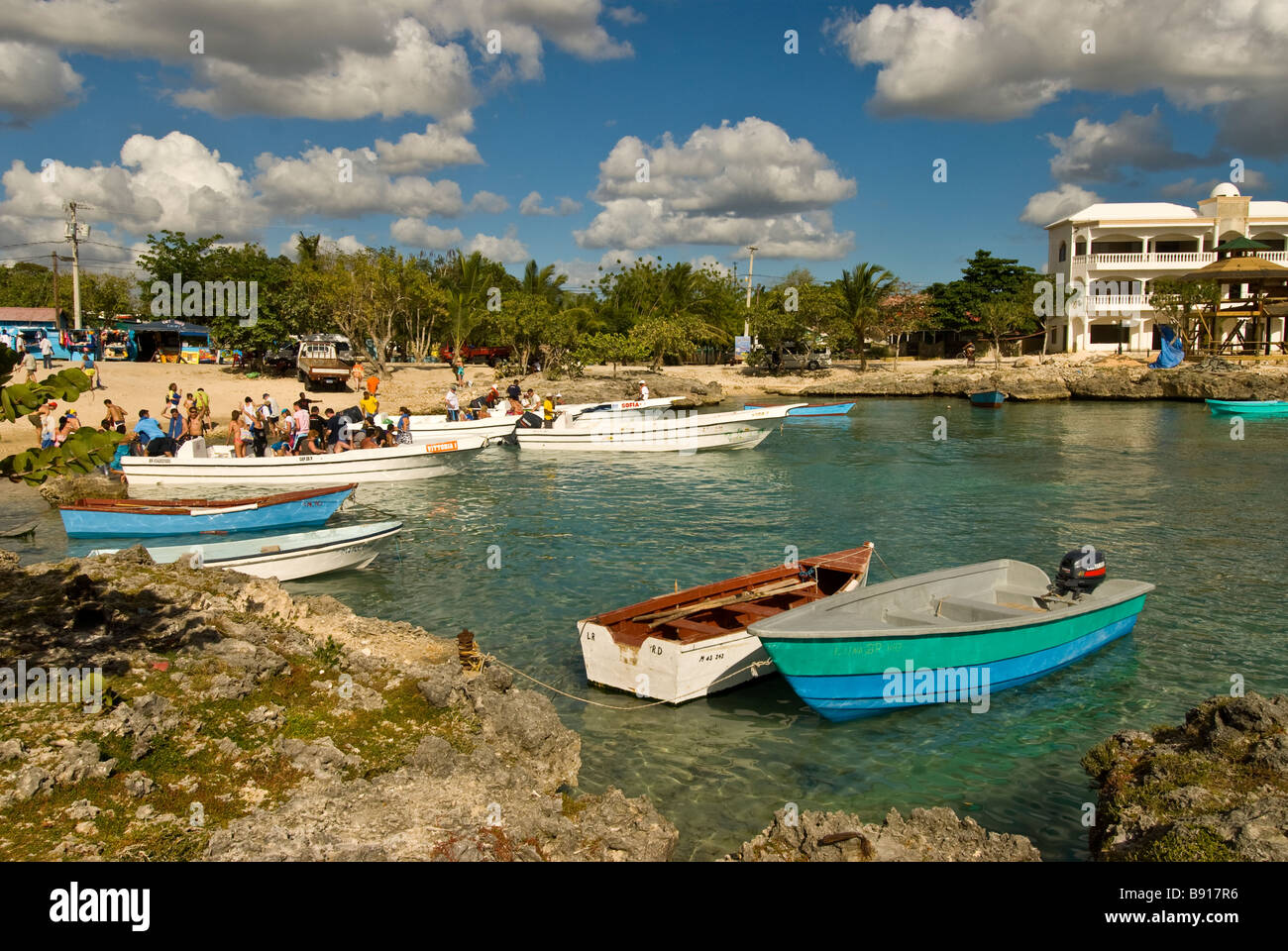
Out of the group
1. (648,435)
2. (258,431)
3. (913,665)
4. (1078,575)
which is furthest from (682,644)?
(648,435)

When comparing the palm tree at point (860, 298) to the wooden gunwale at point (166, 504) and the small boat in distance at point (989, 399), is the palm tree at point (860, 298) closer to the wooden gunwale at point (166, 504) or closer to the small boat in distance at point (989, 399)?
the small boat in distance at point (989, 399)

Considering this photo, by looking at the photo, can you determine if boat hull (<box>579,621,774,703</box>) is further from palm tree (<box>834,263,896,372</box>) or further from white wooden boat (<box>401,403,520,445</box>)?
palm tree (<box>834,263,896,372</box>)

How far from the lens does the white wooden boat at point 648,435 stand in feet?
104

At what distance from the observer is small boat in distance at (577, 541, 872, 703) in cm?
995

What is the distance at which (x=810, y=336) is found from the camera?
66.4 m

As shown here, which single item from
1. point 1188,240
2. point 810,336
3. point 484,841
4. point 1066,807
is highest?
point 1188,240

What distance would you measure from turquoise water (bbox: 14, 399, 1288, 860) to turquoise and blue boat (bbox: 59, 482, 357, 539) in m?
1.30

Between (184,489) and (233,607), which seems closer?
(233,607)

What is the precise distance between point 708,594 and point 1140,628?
6.40m

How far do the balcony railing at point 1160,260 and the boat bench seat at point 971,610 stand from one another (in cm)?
6126

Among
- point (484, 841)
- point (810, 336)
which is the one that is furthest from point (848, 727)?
point (810, 336)

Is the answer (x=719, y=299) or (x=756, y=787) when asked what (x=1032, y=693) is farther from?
(x=719, y=299)

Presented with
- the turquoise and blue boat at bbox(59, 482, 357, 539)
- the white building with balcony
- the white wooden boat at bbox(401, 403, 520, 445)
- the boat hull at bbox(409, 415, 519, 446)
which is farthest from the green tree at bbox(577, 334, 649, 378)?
the turquoise and blue boat at bbox(59, 482, 357, 539)

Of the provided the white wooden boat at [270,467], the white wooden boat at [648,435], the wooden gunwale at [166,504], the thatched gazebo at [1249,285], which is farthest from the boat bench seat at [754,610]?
the thatched gazebo at [1249,285]
